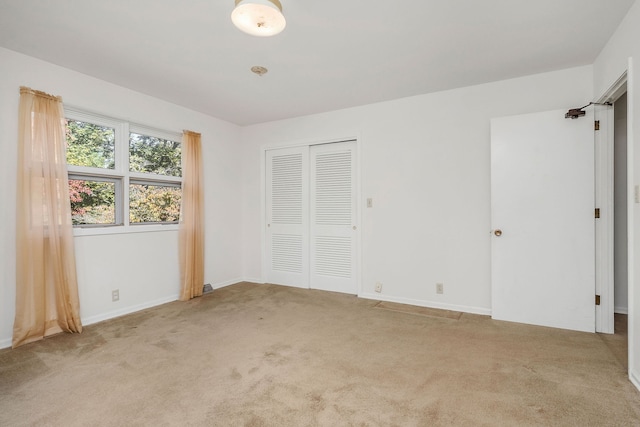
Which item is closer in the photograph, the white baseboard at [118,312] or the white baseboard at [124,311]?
the white baseboard at [118,312]

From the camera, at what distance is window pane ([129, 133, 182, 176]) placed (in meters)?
3.64

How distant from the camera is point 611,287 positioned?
2.83 metres

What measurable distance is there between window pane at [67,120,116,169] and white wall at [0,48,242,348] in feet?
0.69

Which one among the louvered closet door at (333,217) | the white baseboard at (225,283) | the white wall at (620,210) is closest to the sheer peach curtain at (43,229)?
the white baseboard at (225,283)

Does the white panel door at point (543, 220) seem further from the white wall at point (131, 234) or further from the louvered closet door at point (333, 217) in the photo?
the white wall at point (131, 234)

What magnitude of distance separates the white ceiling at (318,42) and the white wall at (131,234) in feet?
0.63

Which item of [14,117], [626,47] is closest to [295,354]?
[14,117]

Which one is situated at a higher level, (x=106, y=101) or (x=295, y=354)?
(x=106, y=101)

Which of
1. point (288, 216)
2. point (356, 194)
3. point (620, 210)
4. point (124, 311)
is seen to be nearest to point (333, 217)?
point (356, 194)

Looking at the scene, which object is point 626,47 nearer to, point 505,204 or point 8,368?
point 505,204

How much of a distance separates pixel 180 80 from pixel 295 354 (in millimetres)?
2951

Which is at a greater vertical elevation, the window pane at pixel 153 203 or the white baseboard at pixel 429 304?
the window pane at pixel 153 203

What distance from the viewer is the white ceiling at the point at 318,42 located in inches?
84.0

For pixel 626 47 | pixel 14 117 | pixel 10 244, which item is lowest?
pixel 10 244
